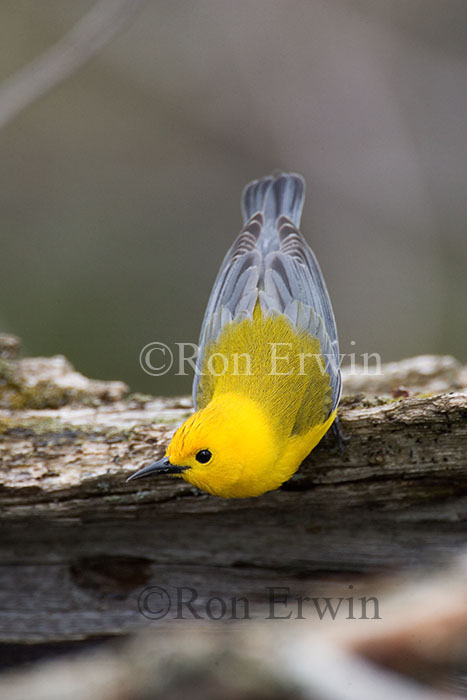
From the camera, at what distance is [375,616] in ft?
11.1

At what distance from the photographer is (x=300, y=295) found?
164 inches

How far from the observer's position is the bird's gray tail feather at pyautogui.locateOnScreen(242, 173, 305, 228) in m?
4.95

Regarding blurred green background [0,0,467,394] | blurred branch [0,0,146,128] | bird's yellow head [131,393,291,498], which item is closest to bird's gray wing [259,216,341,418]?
bird's yellow head [131,393,291,498]

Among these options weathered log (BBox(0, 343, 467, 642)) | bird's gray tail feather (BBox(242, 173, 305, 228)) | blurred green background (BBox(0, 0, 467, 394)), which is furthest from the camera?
blurred green background (BBox(0, 0, 467, 394))

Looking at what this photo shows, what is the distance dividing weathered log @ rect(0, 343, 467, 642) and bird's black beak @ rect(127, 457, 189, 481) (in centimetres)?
23

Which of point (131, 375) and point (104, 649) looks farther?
point (131, 375)

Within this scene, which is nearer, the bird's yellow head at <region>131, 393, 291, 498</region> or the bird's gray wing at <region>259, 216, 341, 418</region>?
the bird's yellow head at <region>131, 393, 291, 498</region>

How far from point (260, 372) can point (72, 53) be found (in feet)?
7.08

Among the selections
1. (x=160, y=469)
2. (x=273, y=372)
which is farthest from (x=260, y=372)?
(x=160, y=469)

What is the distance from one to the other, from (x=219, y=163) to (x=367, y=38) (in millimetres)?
2247

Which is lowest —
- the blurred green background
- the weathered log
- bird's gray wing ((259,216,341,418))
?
the weathered log

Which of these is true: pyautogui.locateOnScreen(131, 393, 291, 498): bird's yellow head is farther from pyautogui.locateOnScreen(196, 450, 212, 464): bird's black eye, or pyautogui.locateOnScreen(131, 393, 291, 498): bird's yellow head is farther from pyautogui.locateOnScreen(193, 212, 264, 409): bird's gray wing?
pyautogui.locateOnScreen(193, 212, 264, 409): bird's gray wing

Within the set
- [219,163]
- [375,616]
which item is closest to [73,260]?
[219,163]

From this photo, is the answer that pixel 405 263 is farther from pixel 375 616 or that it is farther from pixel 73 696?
pixel 73 696
